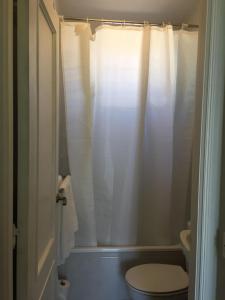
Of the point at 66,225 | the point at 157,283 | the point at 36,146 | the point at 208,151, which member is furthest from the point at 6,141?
the point at 157,283

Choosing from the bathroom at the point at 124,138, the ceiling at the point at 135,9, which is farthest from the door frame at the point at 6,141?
the ceiling at the point at 135,9

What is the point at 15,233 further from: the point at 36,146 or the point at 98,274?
the point at 98,274

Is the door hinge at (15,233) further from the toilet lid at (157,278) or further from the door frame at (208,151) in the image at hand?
the toilet lid at (157,278)

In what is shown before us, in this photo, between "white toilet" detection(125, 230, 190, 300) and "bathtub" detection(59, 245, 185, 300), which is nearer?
"white toilet" detection(125, 230, 190, 300)

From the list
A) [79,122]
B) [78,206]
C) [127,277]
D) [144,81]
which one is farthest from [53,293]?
[144,81]

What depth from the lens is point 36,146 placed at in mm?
1166

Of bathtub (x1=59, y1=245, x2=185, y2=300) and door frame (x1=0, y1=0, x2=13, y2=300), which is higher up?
door frame (x1=0, y1=0, x2=13, y2=300)

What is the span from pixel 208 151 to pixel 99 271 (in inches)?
62.6

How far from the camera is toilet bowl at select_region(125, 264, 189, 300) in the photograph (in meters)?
1.81

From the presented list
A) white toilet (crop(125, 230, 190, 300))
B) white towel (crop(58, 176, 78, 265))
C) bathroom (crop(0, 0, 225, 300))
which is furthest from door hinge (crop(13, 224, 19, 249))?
white toilet (crop(125, 230, 190, 300))

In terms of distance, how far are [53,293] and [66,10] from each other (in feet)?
6.87

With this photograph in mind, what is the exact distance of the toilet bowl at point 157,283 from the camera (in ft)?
5.95

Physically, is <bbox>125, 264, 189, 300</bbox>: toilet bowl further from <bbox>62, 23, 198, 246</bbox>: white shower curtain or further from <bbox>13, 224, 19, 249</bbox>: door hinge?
<bbox>13, 224, 19, 249</bbox>: door hinge

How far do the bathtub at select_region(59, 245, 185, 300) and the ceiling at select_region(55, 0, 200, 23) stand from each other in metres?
1.88
